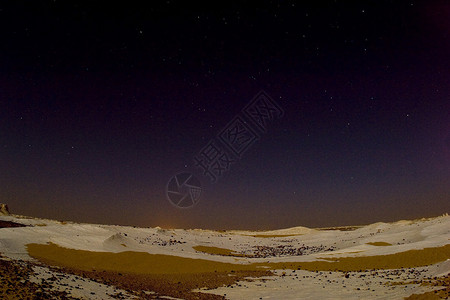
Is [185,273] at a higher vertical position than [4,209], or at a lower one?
lower

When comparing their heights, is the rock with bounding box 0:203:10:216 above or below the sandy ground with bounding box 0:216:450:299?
above

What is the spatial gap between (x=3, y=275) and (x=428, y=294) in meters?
22.9

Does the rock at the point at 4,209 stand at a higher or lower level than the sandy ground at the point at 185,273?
higher

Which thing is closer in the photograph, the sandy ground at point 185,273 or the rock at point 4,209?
the sandy ground at point 185,273

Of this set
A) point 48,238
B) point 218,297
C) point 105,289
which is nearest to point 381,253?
point 218,297

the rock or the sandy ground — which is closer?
the sandy ground

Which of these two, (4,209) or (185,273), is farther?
(4,209)

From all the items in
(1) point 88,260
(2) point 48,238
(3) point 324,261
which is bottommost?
(3) point 324,261

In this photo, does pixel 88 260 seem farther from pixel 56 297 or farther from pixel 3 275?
pixel 56 297

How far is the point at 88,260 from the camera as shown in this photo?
33.5 m

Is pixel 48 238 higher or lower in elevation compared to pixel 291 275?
higher

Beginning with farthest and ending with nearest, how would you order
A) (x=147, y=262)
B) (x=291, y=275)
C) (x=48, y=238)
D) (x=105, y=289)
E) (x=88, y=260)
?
(x=48, y=238) → (x=147, y=262) → (x=88, y=260) → (x=291, y=275) → (x=105, y=289)

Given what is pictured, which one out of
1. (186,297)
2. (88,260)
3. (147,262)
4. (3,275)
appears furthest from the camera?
(147,262)

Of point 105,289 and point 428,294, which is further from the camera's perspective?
point 105,289
